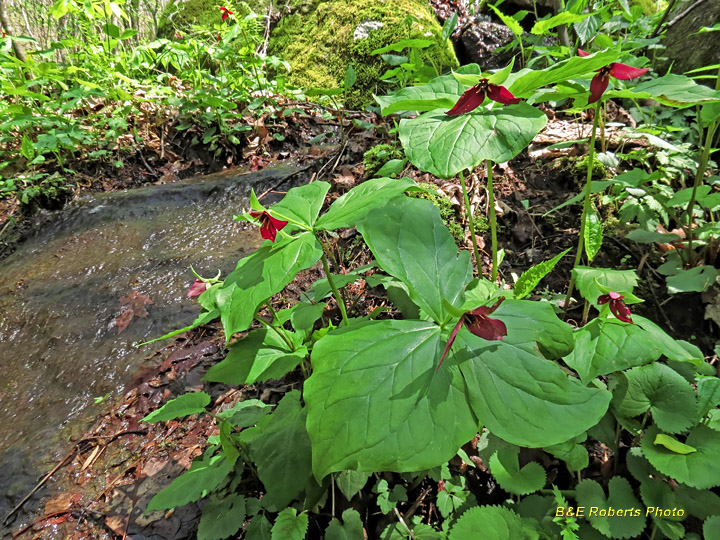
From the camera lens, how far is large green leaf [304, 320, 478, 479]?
711 mm

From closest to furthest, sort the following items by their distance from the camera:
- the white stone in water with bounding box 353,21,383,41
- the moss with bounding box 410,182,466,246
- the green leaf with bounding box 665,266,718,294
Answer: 1. the green leaf with bounding box 665,266,718,294
2. the moss with bounding box 410,182,466,246
3. the white stone in water with bounding box 353,21,383,41

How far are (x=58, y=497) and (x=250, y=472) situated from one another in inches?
38.0

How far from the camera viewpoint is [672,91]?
109cm

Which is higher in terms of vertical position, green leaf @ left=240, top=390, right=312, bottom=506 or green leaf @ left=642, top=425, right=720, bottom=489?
green leaf @ left=642, top=425, right=720, bottom=489

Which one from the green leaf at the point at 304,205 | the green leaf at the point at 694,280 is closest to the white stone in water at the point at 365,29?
the green leaf at the point at 304,205

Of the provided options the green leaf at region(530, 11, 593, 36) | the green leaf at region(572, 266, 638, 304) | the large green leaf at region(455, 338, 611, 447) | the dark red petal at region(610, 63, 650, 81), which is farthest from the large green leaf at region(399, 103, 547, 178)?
the green leaf at region(530, 11, 593, 36)

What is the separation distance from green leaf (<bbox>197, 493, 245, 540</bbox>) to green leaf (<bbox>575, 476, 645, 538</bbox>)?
1.10 m

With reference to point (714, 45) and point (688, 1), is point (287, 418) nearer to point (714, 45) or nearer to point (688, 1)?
point (714, 45)

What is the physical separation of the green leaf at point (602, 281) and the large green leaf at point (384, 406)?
73 cm

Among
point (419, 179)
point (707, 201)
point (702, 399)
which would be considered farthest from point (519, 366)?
point (419, 179)

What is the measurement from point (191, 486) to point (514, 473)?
1.09 m

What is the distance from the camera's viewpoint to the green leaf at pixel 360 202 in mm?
1052

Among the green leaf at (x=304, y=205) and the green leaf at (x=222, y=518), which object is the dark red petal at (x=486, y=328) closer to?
the green leaf at (x=304, y=205)

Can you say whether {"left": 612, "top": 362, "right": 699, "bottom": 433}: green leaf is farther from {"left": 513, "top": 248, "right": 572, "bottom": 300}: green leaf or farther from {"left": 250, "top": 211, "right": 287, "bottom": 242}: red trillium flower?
{"left": 250, "top": 211, "right": 287, "bottom": 242}: red trillium flower
